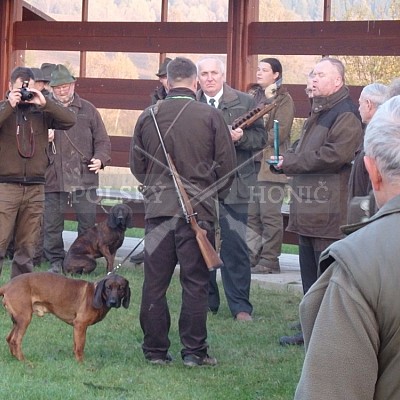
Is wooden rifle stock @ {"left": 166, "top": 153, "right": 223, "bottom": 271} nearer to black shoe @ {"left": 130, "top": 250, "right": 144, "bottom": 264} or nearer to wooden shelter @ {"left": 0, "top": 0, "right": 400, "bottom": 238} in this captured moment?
black shoe @ {"left": 130, "top": 250, "right": 144, "bottom": 264}

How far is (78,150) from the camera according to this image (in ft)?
35.9

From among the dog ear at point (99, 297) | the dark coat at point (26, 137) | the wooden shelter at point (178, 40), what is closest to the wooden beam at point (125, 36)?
the wooden shelter at point (178, 40)

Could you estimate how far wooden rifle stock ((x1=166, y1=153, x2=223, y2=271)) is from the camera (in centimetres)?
646

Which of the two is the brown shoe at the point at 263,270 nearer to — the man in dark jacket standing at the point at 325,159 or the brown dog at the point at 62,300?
the man in dark jacket standing at the point at 325,159

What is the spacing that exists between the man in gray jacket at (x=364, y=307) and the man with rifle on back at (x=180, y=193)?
4204 mm

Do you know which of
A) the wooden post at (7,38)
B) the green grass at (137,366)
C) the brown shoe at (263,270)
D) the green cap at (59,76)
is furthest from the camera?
the wooden post at (7,38)

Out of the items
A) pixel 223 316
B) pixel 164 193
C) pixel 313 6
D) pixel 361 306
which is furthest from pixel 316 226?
pixel 313 6

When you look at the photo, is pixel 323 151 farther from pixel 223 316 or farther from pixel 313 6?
pixel 313 6

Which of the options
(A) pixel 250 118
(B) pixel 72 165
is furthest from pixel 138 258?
(A) pixel 250 118

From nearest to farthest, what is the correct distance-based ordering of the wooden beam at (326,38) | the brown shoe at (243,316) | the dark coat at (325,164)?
1. the dark coat at (325,164)
2. the brown shoe at (243,316)
3. the wooden beam at (326,38)

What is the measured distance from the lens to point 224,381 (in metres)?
6.36

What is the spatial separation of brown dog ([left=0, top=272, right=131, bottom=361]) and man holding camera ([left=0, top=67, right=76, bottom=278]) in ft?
6.25

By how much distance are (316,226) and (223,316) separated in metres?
1.87

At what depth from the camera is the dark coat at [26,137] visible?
858cm
